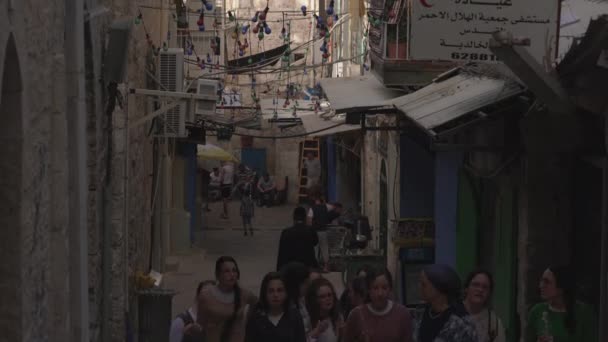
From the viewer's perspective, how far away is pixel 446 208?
13.3m

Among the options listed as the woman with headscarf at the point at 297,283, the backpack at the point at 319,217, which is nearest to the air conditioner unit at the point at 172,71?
the backpack at the point at 319,217

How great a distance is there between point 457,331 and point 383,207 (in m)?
12.0

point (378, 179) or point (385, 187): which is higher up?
point (378, 179)

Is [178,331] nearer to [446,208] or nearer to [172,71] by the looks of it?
[446,208]

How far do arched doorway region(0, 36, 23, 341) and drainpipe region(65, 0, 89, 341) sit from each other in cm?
168

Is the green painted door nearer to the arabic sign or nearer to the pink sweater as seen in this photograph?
the arabic sign

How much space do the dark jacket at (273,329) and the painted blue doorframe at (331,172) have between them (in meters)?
22.7

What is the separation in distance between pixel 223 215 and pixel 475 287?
24391 millimetres

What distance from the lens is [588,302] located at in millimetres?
8438

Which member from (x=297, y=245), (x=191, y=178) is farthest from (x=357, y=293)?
(x=191, y=178)

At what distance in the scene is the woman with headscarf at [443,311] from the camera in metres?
Result: 5.95

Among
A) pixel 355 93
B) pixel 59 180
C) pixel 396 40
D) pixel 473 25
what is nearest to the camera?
pixel 59 180

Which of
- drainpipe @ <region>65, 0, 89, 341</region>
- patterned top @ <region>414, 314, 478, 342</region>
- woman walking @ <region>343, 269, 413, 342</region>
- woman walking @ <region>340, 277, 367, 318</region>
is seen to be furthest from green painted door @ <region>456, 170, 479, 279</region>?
patterned top @ <region>414, 314, 478, 342</region>

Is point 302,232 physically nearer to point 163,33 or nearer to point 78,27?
point 78,27
